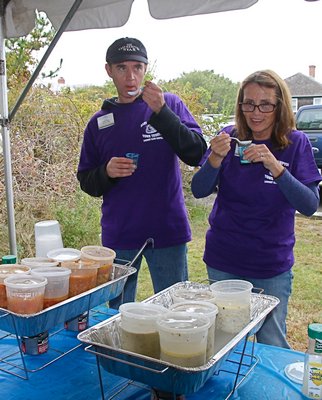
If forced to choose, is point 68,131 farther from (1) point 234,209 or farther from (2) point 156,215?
(1) point 234,209

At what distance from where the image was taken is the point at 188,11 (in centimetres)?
225

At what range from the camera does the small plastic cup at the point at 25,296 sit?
113 cm

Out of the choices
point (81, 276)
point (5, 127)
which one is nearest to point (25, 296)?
point (81, 276)

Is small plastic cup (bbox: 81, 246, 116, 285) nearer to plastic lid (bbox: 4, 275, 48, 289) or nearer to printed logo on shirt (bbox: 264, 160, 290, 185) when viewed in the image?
plastic lid (bbox: 4, 275, 48, 289)

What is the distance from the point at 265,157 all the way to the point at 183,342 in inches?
30.6

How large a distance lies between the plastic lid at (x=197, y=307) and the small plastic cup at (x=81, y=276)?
329 millimetres

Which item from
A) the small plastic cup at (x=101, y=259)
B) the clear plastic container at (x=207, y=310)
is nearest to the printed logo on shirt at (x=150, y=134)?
the small plastic cup at (x=101, y=259)

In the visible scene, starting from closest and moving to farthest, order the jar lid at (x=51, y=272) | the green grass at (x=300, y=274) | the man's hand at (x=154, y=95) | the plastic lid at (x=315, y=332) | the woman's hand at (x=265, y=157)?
the plastic lid at (x=315, y=332) → the jar lid at (x=51, y=272) → the woman's hand at (x=265, y=157) → the man's hand at (x=154, y=95) → the green grass at (x=300, y=274)

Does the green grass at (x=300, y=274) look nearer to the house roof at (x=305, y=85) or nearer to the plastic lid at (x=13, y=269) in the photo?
the plastic lid at (x=13, y=269)

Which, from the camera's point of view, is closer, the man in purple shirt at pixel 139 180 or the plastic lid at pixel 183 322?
the plastic lid at pixel 183 322

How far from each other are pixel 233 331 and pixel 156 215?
929 millimetres

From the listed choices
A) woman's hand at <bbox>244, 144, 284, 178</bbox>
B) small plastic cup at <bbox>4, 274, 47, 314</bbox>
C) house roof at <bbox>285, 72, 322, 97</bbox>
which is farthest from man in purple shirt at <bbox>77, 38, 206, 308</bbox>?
house roof at <bbox>285, 72, 322, 97</bbox>

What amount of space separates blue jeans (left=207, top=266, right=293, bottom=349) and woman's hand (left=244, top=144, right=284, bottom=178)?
42 cm

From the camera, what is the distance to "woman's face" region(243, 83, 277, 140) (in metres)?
1.62
